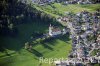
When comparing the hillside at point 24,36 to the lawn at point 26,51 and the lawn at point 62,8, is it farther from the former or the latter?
the lawn at point 62,8

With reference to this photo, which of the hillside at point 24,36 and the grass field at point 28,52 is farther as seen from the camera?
the hillside at point 24,36

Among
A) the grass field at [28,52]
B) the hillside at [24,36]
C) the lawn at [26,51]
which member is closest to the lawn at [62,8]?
the hillside at [24,36]

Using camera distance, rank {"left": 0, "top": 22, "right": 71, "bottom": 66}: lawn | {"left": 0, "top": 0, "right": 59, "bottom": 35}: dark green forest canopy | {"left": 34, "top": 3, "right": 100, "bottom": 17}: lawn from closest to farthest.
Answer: {"left": 0, "top": 22, "right": 71, "bottom": 66}: lawn, {"left": 0, "top": 0, "right": 59, "bottom": 35}: dark green forest canopy, {"left": 34, "top": 3, "right": 100, "bottom": 17}: lawn

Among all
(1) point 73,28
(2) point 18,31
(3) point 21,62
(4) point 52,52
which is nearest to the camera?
(3) point 21,62

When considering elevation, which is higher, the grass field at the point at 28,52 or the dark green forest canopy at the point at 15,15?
the dark green forest canopy at the point at 15,15

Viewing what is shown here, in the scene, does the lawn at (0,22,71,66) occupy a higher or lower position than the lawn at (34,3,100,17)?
lower

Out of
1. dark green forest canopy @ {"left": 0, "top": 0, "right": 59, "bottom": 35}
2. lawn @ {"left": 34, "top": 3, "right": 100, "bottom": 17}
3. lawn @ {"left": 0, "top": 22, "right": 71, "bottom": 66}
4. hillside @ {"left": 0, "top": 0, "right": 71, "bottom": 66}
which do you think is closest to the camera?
lawn @ {"left": 0, "top": 22, "right": 71, "bottom": 66}

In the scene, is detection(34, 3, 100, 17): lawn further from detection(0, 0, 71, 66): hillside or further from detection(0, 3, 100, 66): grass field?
detection(0, 3, 100, 66): grass field

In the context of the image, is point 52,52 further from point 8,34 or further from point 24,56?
point 8,34

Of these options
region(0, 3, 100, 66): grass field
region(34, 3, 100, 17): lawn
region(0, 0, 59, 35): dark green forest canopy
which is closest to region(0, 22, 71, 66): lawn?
region(0, 3, 100, 66): grass field

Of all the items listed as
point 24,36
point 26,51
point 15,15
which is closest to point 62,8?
point 15,15

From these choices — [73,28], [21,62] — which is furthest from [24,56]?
[73,28]
